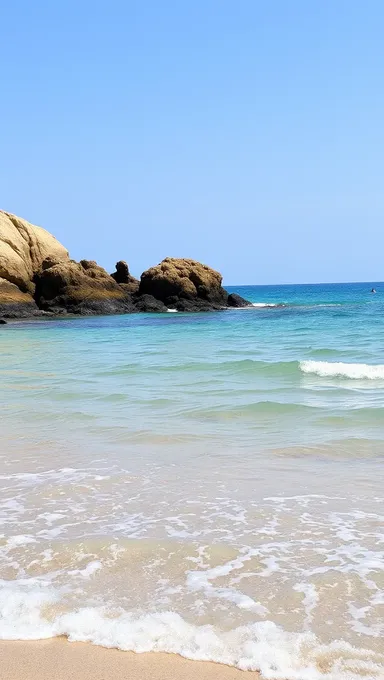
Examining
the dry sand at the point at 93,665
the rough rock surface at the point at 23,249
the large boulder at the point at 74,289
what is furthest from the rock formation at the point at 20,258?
the dry sand at the point at 93,665

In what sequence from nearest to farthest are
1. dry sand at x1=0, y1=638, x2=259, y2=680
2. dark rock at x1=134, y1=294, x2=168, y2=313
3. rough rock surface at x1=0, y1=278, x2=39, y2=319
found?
dry sand at x1=0, y1=638, x2=259, y2=680 < rough rock surface at x1=0, y1=278, x2=39, y2=319 < dark rock at x1=134, y1=294, x2=168, y2=313

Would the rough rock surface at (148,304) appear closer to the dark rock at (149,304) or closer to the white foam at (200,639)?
the dark rock at (149,304)

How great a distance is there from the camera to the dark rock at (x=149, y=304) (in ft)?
146

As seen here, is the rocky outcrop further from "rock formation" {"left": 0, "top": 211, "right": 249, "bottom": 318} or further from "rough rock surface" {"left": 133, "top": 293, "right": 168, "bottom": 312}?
"rough rock surface" {"left": 133, "top": 293, "right": 168, "bottom": 312}

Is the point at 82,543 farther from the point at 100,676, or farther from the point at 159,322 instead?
the point at 159,322

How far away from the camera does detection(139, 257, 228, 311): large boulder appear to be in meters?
45.5

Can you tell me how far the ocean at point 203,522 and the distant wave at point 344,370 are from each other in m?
0.99

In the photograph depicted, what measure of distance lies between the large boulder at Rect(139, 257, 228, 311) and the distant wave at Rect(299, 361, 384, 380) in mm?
30907

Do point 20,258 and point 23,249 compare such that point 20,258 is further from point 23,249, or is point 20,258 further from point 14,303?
point 14,303

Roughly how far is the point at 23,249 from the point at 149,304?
888cm

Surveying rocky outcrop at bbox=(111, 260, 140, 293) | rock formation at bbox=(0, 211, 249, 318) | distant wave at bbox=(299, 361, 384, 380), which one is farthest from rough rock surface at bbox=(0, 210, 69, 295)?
distant wave at bbox=(299, 361, 384, 380)

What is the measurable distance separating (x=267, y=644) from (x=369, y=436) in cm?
489

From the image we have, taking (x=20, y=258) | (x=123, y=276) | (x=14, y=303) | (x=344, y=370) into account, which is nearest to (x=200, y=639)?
(x=344, y=370)

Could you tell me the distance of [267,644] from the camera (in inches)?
123
